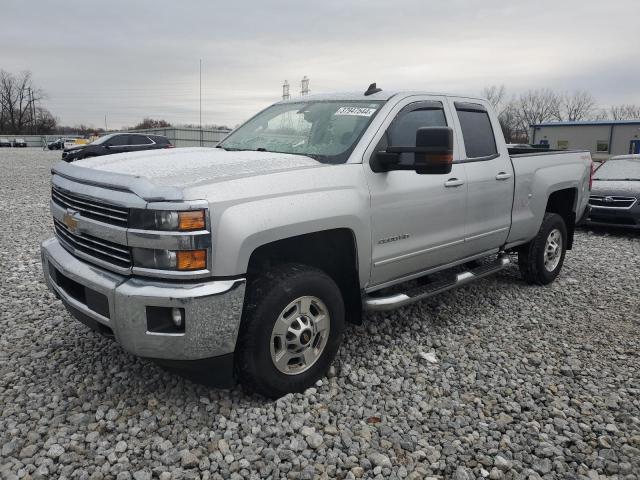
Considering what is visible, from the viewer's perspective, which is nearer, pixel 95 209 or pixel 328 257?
pixel 95 209

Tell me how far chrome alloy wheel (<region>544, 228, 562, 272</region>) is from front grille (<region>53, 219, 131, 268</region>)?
4531mm

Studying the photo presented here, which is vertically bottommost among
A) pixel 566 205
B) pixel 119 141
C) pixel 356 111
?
pixel 566 205

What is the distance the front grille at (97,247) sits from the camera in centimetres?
285

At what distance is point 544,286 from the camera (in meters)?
5.89

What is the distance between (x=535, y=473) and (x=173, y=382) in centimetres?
219

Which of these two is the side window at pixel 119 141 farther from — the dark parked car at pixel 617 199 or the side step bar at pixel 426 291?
the side step bar at pixel 426 291

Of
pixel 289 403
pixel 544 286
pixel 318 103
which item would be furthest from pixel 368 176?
pixel 544 286

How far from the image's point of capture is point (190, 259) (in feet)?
8.86

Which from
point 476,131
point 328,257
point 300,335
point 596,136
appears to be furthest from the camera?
point 596,136

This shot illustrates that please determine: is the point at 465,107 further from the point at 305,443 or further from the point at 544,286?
the point at 305,443

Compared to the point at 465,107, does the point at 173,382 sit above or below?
below

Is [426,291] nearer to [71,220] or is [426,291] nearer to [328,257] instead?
[328,257]

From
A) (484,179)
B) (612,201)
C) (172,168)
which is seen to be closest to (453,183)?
(484,179)

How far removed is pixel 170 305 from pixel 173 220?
1.39 ft
